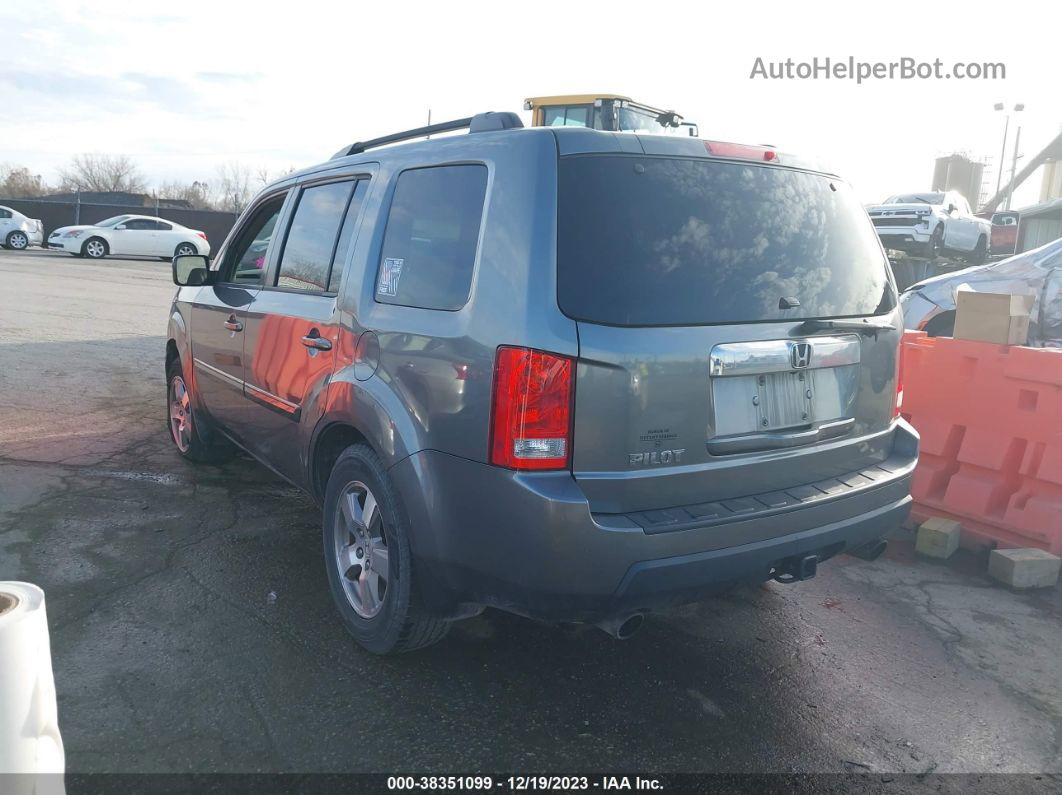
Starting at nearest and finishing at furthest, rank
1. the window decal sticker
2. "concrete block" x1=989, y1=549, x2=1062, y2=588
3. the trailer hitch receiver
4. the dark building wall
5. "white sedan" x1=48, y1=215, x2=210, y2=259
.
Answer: the trailer hitch receiver, the window decal sticker, "concrete block" x1=989, y1=549, x2=1062, y2=588, "white sedan" x1=48, y1=215, x2=210, y2=259, the dark building wall

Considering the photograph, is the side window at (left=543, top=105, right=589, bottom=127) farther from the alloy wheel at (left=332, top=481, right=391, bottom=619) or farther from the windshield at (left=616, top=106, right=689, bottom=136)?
the alloy wheel at (left=332, top=481, right=391, bottom=619)

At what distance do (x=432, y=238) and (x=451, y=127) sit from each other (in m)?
0.71

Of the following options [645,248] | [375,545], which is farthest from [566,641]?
[645,248]

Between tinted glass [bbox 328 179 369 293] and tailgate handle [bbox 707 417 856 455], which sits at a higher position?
tinted glass [bbox 328 179 369 293]

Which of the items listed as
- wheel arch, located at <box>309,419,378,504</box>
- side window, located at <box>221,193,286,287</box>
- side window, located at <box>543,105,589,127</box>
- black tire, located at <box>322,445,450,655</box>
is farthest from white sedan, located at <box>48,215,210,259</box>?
black tire, located at <box>322,445,450,655</box>

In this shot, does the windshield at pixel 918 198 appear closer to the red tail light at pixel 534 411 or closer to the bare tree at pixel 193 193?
the red tail light at pixel 534 411

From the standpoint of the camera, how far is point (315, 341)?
3.70 metres

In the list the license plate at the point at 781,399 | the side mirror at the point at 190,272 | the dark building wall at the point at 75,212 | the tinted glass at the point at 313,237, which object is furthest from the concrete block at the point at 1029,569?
the dark building wall at the point at 75,212

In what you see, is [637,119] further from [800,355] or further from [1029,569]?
[800,355]

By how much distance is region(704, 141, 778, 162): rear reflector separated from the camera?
3098mm

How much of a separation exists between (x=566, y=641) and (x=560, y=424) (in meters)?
1.35

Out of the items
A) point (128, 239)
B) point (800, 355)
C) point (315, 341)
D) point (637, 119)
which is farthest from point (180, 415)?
point (128, 239)

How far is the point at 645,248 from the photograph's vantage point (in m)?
2.81

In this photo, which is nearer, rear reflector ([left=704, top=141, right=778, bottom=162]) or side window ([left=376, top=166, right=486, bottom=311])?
side window ([left=376, top=166, right=486, bottom=311])
